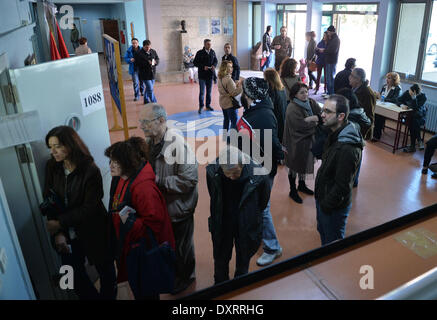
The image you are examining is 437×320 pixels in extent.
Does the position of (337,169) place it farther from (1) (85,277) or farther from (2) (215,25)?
(2) (215,25)

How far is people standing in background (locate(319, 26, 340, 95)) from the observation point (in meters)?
9.86

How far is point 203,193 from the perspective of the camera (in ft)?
17.6

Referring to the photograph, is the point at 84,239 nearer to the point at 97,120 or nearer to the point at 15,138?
the point at 15,138

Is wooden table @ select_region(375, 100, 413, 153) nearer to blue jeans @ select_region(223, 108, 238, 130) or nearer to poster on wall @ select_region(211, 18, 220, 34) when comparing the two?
blue jeans @ select_region(223, 108, 238, 130)

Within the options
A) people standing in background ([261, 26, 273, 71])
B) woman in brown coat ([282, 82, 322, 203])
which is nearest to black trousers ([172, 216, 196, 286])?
woman in brown coat ([282, 82, 322, 203])

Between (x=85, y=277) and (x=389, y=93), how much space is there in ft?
21.9

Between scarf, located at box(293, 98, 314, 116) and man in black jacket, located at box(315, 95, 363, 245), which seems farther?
scarf, located at box(293, 98, 314, 116)

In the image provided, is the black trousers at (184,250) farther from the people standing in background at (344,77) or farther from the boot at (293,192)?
the people standing in background at (344,77)

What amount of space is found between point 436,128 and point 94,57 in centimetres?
708

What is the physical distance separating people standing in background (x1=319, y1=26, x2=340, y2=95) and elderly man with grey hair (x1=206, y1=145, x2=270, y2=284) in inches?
330

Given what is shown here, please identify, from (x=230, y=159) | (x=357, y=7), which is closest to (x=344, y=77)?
(x=357, y=7)

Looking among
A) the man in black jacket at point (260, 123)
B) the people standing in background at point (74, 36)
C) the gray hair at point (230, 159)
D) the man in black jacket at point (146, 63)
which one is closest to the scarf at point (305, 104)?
the man in black jacket at point (260, 123)

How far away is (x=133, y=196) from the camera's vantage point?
2490 mm
